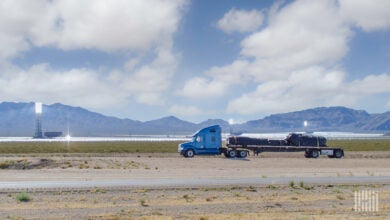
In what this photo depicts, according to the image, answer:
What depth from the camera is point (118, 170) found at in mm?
39219

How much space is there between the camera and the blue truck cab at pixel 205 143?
53.8 m

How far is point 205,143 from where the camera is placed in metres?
53.8

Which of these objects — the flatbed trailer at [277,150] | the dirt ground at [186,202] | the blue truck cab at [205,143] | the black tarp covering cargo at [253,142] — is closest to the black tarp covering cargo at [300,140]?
the flatbed trailer at [277,150]

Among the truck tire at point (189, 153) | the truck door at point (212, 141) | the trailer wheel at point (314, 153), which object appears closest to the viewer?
the truck door at point (212, 141)

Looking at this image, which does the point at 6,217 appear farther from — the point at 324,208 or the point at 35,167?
the point at 35,167

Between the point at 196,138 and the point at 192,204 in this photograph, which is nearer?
the point at 192,204

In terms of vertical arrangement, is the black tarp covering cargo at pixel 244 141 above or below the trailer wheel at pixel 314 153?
above

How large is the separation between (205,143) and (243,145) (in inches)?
167

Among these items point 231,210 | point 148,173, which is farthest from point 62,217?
point 148,173

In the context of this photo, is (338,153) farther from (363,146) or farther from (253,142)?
(363,146)

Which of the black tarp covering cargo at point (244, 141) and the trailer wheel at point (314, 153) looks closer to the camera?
the black tarp covering cargo at point (244, 141)

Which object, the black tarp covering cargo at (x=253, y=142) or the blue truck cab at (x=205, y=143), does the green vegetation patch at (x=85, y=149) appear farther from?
the black tarp covering cargo at (x=253, y=142)

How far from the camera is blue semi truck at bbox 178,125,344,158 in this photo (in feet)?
176

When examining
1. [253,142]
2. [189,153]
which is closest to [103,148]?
[189,153]
